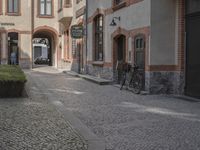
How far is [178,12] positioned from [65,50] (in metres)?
23.0

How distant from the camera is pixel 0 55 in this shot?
41125 mm

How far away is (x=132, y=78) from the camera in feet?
56.6

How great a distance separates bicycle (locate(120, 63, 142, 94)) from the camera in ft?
54.8

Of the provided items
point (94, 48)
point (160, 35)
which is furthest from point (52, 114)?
point (94, 48)

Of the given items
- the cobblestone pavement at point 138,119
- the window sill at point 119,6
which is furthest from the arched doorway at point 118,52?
the cobblestone pavement at point 138,119

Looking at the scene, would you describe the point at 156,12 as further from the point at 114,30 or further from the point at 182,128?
the point at 182,128

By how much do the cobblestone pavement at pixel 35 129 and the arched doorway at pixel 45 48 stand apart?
32.0 metres

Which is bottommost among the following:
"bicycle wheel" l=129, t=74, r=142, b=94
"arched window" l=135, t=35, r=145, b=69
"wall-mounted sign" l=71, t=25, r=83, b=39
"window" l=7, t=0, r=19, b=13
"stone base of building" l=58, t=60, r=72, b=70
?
"bicycle wheel" l=129, t=74, r=142, b=94

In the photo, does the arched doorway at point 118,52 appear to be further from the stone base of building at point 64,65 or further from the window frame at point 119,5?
the stone base of building at point 64,65

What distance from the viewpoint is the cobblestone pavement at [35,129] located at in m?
7.74

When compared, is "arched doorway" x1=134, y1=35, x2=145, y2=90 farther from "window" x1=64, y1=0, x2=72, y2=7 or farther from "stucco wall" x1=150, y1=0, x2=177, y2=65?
"window" x1=64, y1=0, x2=72, y2=7

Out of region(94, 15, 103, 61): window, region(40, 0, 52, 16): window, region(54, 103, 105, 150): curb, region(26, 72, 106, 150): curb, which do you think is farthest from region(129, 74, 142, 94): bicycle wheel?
region(40, 0, 52, 16): window

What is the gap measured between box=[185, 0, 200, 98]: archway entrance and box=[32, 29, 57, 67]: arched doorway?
2944 centimetres

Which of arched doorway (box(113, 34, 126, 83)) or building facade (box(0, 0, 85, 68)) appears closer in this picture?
arched doorway (box(113, 34, 126, 83))
